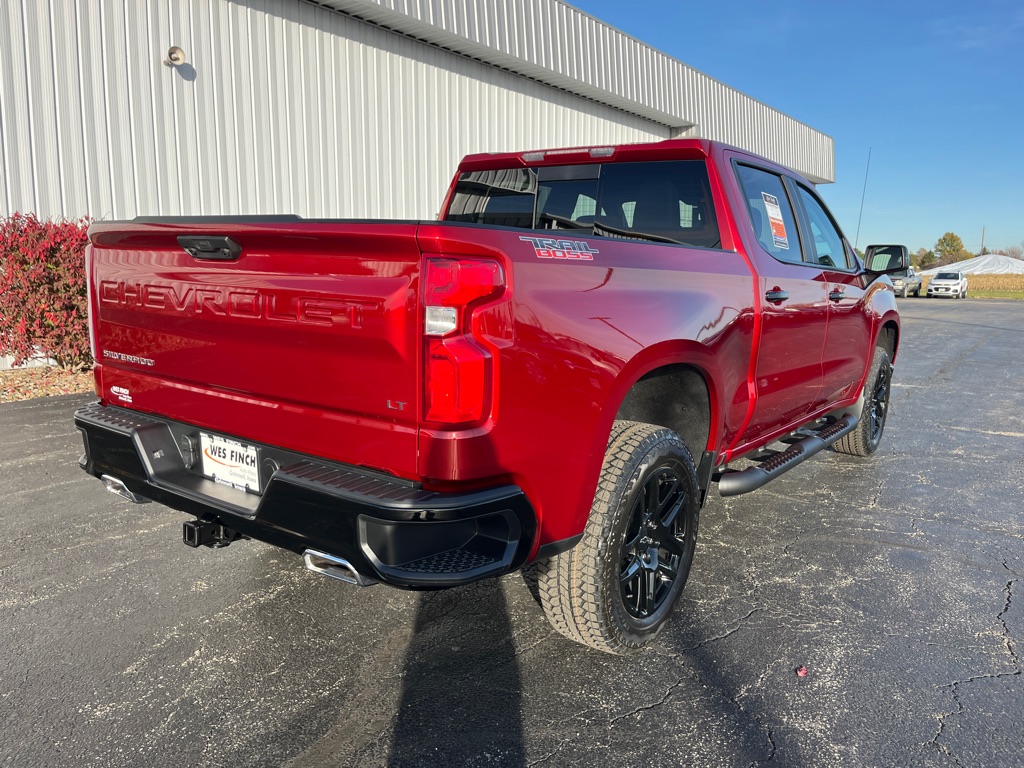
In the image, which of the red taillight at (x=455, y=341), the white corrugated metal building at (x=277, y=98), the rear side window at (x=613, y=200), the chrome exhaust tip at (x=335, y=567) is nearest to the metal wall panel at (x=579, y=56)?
the white corrugated metal building at (x=277, y=98)

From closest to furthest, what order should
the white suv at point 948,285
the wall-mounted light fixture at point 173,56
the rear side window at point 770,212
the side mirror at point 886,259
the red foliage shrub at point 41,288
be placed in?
the rear side window at point 770,212
the side mirror at point 886,259
the red foliage shrub at point 41,288
the wall-mounted light fixture at point 173,56
the white suv at point 948,285

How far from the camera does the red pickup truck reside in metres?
2.03

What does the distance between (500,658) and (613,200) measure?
224 centimetres

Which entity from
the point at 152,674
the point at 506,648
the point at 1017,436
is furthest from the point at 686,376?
the point at 1017,436

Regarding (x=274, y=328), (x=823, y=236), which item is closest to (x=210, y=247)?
(x=274, y=328)

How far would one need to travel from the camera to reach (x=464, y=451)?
2014mm

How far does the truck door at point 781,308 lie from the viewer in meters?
3.52

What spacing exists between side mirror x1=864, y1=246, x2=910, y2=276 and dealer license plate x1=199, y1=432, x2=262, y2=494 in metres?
4.28

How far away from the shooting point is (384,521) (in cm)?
201

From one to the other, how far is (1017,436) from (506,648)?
19.5 ft

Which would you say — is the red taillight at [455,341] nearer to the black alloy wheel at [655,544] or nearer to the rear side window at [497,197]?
the black alloy wheel at [655,544]

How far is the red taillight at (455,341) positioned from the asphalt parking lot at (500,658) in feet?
3.46

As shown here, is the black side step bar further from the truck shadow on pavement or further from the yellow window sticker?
the truck shadow on pavement

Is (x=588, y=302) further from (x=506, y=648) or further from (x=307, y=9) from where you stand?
(x=307, y=9)
